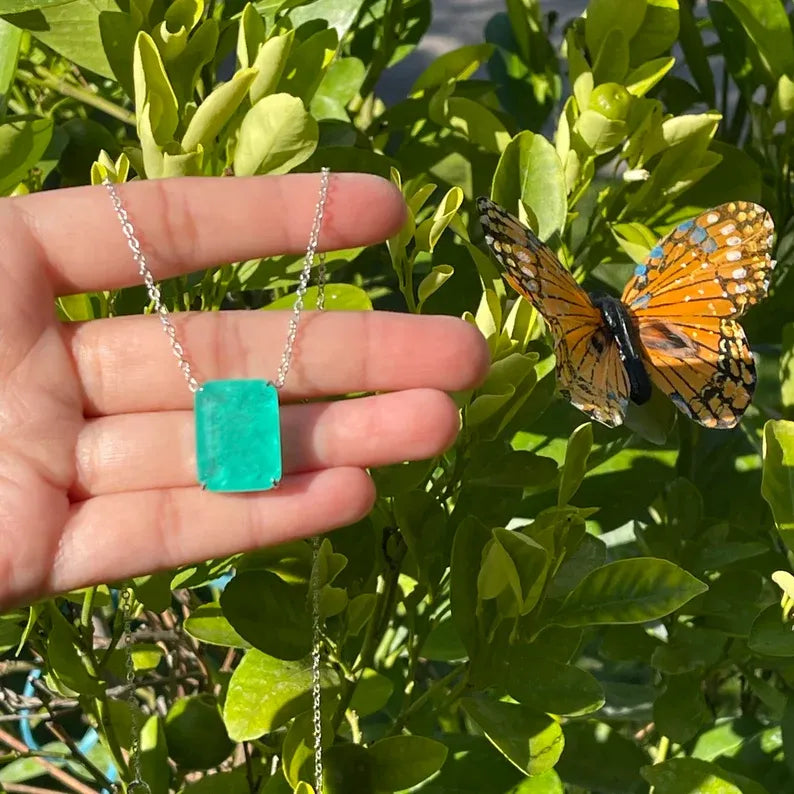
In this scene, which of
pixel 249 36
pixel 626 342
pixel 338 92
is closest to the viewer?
pixel 249 36

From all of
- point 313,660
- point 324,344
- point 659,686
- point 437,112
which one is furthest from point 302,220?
point 659,686

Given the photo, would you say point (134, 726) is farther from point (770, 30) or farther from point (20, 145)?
point (770, 30)

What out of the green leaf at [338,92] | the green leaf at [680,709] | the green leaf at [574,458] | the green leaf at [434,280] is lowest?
the green leaf at [680,709]

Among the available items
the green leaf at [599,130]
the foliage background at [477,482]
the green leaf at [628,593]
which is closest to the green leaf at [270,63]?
the foliage background at [477,482]

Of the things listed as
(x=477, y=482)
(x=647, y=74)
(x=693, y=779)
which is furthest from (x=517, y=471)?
(x=647, y=74)

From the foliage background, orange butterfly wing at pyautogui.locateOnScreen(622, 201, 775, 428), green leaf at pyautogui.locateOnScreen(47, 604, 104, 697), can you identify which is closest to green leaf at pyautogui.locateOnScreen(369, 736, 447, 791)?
the foliage background

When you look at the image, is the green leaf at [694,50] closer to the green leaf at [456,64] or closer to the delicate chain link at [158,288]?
the green leaf at [456,64]

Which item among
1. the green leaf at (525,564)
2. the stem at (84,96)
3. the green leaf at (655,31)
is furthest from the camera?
the stem at (84,96)
